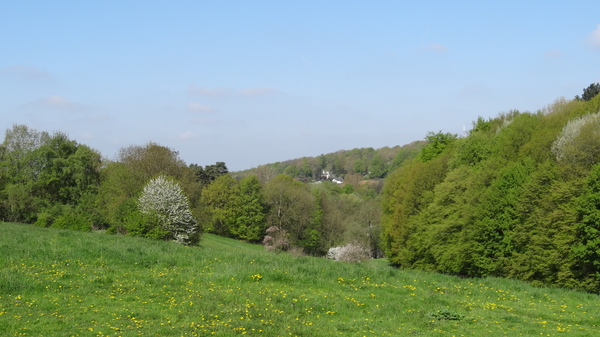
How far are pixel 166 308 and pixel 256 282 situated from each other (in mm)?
3713

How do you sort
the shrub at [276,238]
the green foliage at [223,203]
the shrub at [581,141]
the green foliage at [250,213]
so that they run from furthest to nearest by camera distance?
the green foliage at [223,203] < the green foliage at [250,213] < the shrub at [276,238] < the shrub at [581,141]

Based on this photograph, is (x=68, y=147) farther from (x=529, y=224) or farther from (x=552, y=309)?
(x=552, y=309)

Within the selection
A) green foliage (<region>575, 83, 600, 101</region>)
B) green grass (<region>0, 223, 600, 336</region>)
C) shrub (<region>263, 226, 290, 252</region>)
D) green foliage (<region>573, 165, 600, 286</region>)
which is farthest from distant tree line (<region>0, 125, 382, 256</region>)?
green foliage (<region>575, 83, 600, 101</region>)

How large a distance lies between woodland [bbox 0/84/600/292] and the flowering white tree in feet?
0.37

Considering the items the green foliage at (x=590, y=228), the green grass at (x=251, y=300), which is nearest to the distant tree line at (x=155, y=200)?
the green grass at (x=251, y=300)

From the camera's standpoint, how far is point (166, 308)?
11.6 metres

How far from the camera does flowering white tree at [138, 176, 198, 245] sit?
38562 millimetres

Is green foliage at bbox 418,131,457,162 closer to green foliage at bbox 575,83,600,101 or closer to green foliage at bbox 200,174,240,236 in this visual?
green foliage at bbox 575,83,600,101

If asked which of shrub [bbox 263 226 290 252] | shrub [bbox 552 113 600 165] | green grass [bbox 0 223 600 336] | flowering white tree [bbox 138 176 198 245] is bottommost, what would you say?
shrub [bbox 263 226 290 252]

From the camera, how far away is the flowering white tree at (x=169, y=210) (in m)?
38.6

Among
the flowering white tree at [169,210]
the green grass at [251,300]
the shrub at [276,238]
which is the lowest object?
the shrub at [276,238]

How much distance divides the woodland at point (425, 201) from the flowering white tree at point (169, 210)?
11 cm

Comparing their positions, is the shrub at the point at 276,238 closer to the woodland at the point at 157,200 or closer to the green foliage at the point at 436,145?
the woodland at the point at 157,200

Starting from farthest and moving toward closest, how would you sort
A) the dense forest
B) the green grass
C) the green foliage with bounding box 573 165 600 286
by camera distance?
the dense forest → the green foliage with bounding box 573 165 600 286 → the green grass
